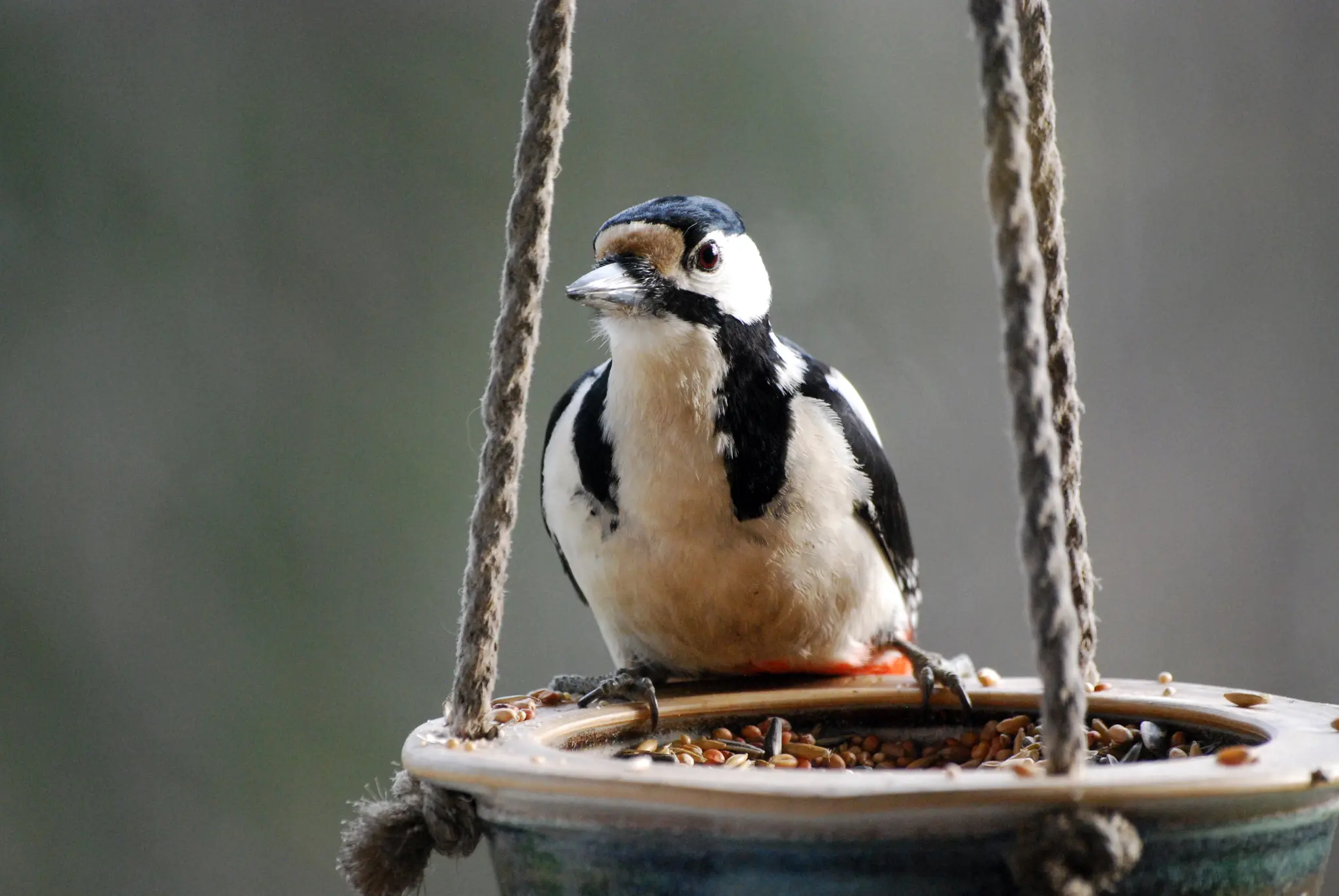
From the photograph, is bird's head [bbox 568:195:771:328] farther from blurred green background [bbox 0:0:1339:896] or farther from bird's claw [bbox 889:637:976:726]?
blurred green background [bbox 0:0:1339:896]

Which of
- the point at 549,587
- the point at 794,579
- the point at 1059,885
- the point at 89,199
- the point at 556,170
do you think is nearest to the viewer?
the point at 1059,885

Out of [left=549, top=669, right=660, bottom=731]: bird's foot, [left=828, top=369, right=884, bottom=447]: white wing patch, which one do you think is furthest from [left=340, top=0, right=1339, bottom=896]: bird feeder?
[left=828, top=369, right=884, bottom=447]: white wing patch

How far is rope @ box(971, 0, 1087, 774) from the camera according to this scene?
0.75m

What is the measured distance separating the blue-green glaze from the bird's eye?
0.68 metres

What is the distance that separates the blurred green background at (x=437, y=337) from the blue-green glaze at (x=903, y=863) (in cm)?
196

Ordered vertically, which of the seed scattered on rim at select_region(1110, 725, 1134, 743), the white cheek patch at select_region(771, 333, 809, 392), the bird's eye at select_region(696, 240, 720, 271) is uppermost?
the bird's eye at select_region(696, 240, 720, 271)

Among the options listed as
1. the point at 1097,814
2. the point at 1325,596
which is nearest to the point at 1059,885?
the point at 1097,814

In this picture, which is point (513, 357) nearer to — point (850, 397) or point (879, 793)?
point (879, 793)

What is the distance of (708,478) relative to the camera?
1.31 meters

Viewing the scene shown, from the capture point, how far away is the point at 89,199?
9.05 ft

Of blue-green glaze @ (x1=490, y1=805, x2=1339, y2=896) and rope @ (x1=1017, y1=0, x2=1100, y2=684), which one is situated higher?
rope @ (x1=1017, y1=0, x2=1100, y2=684)

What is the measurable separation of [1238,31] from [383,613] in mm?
2254

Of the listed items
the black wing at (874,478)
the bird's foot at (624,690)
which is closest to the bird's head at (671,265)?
the black wing at (874,478)

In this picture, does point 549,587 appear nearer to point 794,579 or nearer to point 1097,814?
point 794,579
